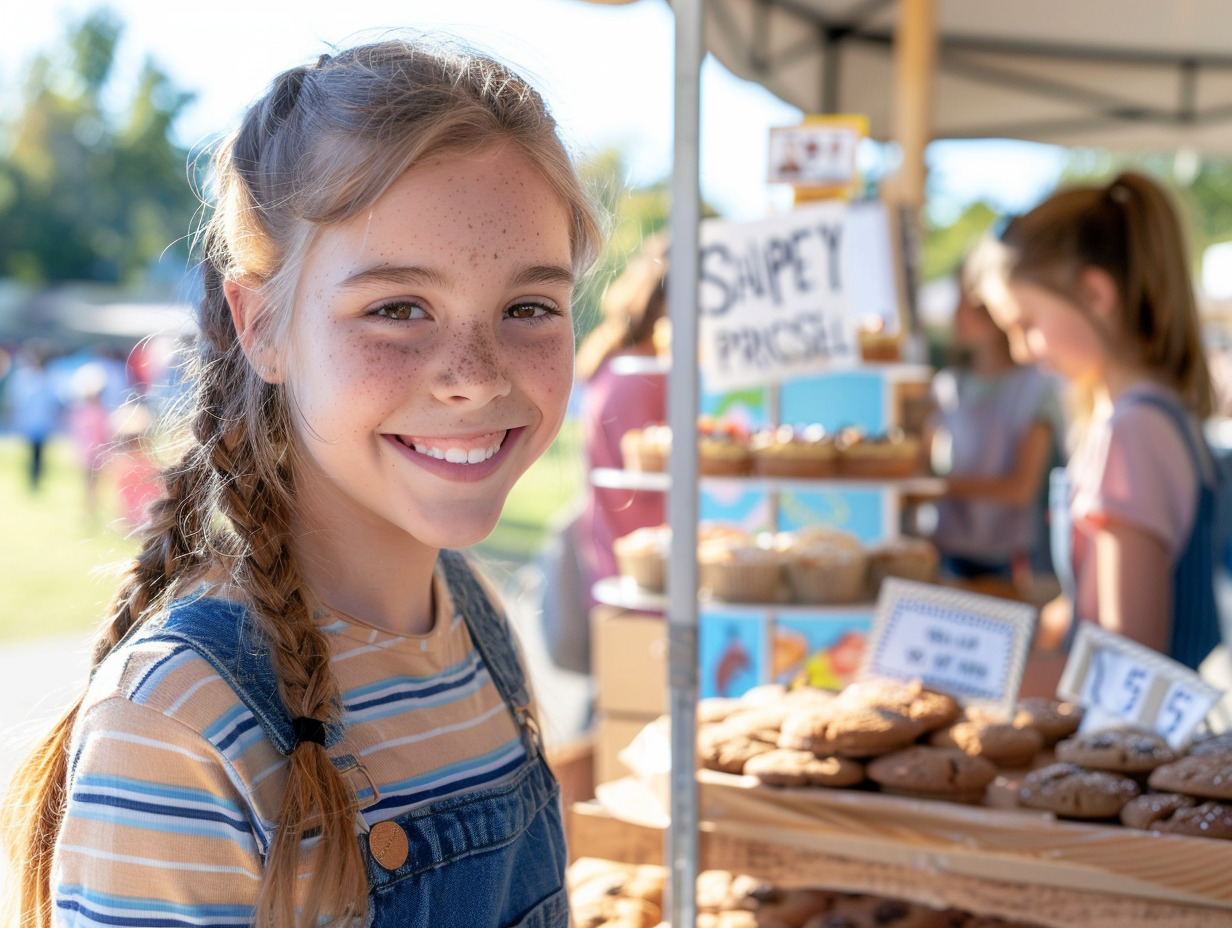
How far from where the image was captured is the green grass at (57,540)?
29.3 ft

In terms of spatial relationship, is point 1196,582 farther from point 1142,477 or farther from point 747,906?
point 747,906

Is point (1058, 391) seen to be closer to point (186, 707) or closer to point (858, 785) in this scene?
point (858, 785)

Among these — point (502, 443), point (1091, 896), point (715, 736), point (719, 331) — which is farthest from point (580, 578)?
point (502, 443)

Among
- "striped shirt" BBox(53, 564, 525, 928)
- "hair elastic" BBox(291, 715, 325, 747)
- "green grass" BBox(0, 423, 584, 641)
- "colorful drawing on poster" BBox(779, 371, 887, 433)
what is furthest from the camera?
"green grass" BBox(0, 423, 584, 641)

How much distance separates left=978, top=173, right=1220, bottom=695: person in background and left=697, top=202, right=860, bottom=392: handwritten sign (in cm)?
42

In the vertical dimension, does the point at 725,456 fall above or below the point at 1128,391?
below

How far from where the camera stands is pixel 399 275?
1.07 metres

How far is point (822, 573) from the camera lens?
3312mm

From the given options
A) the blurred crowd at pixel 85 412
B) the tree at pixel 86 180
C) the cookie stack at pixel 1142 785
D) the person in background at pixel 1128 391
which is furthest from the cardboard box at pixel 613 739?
the tree at pixel 86 180

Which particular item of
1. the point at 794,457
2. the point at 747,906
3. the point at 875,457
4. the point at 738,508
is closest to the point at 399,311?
the point at 747,906

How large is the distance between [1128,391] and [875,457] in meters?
1.06

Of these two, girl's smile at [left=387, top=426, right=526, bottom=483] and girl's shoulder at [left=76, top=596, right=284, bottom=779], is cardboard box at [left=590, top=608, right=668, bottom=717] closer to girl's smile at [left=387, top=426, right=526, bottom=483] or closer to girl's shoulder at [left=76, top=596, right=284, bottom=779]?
girl's smile at [left=387, top=426, right=526, bottom=483]

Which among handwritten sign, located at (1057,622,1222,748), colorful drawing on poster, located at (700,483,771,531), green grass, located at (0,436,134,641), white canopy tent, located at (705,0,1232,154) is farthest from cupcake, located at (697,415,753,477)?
green grass, located at (0,436,134,641)

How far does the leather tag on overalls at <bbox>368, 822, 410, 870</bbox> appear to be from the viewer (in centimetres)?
107
